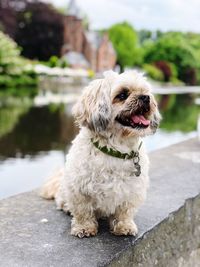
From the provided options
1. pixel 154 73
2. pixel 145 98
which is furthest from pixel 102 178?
pixel 154 73

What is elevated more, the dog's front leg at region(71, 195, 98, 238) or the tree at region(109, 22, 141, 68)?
the dog's front leg at region(71, 195, 98, 238)

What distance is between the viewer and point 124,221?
294cm

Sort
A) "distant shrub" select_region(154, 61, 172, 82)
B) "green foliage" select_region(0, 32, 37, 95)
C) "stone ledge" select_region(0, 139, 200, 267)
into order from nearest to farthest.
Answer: "stone ledge" select_region(0, 139, 200, 267) < "green foliage" select_region(0, 32, 37, 95) < "distant shrub" select_region(154, 61, 172, 82)

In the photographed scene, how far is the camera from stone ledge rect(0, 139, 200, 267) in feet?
8.36

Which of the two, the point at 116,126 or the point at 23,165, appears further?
the point at 23,165

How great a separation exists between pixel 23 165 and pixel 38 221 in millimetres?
4529

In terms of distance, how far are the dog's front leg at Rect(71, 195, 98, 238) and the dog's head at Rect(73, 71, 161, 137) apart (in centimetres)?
46

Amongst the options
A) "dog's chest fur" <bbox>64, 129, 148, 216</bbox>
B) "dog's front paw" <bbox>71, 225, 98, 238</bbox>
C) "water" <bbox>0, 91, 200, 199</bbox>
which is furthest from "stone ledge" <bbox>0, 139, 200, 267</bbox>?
"water" <bbox>0, 91, 200, 199</bbox>

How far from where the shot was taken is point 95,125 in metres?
2.66

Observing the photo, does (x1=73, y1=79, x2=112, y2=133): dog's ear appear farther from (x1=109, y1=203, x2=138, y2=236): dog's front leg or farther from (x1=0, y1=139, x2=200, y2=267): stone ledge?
(x1=0, y1=139, x2=200, y2=267): stone ledge

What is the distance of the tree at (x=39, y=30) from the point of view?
4572 centimetres

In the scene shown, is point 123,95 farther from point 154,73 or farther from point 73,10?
point 73,10

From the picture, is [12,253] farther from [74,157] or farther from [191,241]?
[191,241]

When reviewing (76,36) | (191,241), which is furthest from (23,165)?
(76,36)
